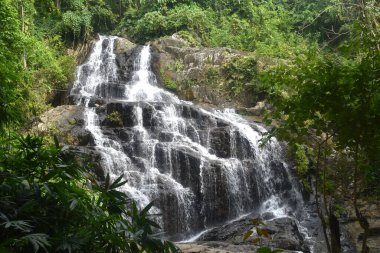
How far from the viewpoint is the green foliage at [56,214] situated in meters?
2.45

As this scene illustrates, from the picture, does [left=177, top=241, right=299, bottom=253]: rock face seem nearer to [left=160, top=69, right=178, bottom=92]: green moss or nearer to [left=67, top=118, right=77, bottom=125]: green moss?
[left=67, top=118, right=77, bottom=125]: green moss

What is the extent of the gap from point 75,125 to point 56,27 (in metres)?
10.3

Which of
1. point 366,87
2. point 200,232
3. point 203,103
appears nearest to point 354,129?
point 366,87

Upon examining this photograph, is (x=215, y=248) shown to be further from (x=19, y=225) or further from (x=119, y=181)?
(x=19, y=225)

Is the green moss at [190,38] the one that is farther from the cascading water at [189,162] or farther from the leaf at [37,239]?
the leaf at [37,239]

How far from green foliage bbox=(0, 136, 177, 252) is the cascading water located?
26.6 ft

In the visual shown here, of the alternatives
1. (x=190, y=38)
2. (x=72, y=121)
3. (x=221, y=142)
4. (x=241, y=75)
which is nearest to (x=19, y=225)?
(x=221, y=142)

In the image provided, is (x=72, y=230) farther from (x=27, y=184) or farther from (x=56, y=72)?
(x=56, y=72)

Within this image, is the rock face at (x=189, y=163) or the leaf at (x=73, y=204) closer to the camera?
the leaf at (x=73, y=204)

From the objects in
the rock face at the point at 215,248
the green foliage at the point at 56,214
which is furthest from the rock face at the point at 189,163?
the green foliage at the point at 56,214

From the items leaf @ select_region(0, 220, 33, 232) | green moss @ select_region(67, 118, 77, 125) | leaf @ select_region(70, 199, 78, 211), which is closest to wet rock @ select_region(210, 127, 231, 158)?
green moss @ select_region(67, 118, 77, 125)

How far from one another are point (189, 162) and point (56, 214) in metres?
9.77

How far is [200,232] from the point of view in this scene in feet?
36.3

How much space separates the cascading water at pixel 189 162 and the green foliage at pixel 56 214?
811 centimetres
